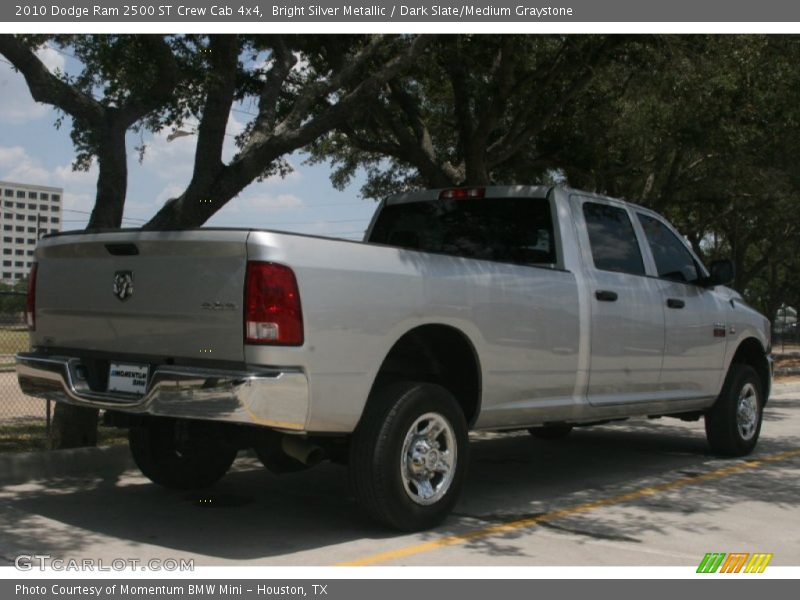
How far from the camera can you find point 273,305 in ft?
15.9

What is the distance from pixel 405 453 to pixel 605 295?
2282 mm

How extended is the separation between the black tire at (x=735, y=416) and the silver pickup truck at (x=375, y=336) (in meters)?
1.11

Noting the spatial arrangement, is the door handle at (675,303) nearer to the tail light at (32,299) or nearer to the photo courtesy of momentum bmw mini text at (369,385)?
the photo courtesy of momentum bmw mini text at (369,385)

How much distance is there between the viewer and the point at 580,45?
11.8 metres

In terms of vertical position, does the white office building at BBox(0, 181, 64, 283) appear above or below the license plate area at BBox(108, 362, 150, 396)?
above

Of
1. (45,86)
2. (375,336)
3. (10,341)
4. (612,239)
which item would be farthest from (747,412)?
(10,341)

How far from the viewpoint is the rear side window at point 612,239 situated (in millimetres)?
7277

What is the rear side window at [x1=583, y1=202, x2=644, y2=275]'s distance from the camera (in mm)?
7277

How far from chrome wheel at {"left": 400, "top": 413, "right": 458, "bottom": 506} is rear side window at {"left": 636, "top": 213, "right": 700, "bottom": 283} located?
9.89 feet

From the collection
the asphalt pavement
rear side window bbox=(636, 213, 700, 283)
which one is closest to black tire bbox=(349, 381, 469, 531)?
the asphalt pavement

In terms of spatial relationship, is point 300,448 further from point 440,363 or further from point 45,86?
point 45,86

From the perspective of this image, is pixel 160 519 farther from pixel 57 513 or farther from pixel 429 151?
pixel 429 151

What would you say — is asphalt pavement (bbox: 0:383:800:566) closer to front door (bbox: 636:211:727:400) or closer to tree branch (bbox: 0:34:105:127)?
front door (bbox: 636:211:727:400)
